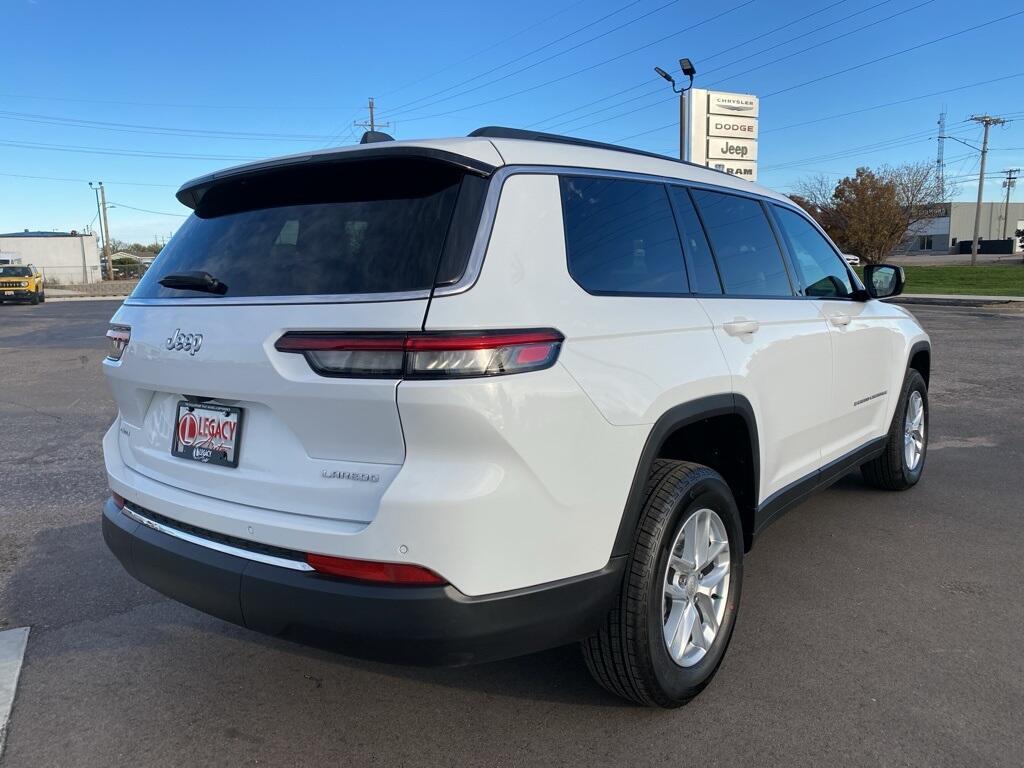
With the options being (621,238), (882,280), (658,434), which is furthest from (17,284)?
(658,434)

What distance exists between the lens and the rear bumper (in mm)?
2082

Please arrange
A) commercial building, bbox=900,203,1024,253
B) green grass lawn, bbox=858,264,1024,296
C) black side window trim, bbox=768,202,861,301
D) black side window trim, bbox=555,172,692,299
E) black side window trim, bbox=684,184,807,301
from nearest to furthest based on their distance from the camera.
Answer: black side window trim, bbox=555,172,692,299, black side window trim, bbox=684,184,807,301, black side window trim, bbox=768,202,861,301, green grass lawn, bbox=858,264,1024,296, commercial building, bbox=900,203,1024,253

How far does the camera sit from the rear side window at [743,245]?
3234 mm

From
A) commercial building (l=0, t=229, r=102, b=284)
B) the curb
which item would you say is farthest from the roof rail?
commercial building (l=0, t=229, r=102, b=284)

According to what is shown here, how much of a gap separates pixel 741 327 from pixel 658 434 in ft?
2.62

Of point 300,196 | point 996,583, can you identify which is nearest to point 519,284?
point 300,196

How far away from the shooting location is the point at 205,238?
275 cm

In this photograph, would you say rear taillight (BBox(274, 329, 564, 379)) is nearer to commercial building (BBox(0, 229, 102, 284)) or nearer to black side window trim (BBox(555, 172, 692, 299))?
black side window trim (BBox(555, 172, 692, 299))

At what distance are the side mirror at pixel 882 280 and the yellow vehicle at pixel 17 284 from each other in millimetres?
39073

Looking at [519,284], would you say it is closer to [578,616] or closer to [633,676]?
[578,616]

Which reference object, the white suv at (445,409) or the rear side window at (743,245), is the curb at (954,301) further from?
the white suv at (445,409)

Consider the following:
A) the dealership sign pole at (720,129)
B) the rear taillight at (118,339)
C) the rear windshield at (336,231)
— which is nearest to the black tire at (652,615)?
the rear windshield at (336,231)

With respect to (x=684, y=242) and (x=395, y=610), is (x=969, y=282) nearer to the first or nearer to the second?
(x=684, y=242)

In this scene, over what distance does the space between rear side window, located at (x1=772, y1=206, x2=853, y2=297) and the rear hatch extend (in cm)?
225
